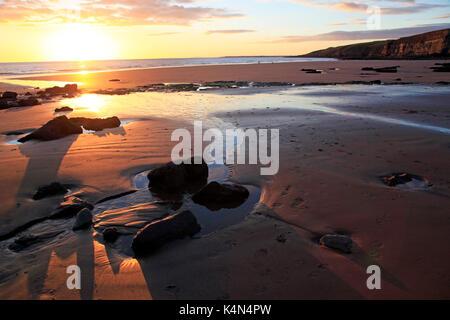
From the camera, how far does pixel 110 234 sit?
4.28m

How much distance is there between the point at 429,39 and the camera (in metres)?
73.1

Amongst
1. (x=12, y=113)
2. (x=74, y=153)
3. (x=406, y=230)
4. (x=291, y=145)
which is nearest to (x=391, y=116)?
(x=291, y=145)

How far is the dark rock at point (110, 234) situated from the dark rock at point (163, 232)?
396 millimetres

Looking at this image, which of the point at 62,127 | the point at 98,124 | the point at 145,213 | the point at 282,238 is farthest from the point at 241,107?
the point at 282,238

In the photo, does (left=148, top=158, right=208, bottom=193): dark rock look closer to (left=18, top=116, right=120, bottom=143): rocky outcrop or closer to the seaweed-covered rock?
(left=18, top=116, right=120, bottom=143): rocky outcrop

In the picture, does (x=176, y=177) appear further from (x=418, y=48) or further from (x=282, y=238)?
(x=418, y=48)

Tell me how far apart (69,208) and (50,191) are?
36.9 inches

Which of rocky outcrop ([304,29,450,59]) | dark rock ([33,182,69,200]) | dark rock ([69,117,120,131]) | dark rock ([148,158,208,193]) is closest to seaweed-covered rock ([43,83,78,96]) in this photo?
dark rock ([69,117,120,131])

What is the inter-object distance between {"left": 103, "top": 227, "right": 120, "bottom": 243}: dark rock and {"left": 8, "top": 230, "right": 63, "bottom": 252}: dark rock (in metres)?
0.76

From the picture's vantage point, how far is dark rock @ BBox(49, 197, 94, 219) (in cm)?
484

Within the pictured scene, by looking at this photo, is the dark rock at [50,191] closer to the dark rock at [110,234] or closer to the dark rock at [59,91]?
the dark rock at [110,234]

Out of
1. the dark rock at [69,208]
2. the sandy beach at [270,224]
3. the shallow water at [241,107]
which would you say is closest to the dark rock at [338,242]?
the sandy beach at [270,224]

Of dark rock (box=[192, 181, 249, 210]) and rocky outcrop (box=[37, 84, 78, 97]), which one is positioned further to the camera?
rocky outcrop (box=[37, 84, 78, 97])

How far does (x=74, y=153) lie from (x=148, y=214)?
4249 mm
